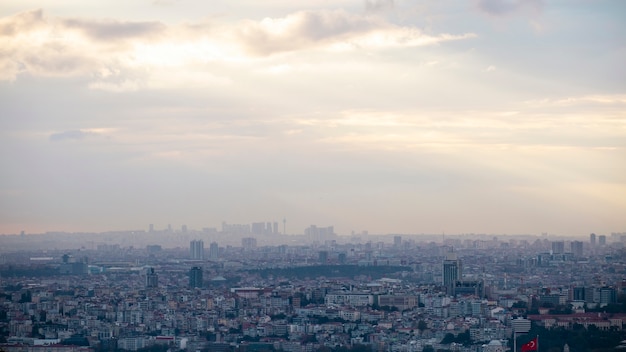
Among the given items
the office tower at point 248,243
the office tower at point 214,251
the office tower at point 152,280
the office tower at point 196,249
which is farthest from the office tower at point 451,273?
the office tower at point 248,243

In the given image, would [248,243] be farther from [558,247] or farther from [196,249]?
[558,247]

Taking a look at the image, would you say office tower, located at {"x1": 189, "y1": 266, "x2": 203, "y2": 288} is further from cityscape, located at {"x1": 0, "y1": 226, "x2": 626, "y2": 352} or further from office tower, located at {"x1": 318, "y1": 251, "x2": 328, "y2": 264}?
office tower, located at {"x1": 318, "y1": 251, "x2": 328, "y2": 264}

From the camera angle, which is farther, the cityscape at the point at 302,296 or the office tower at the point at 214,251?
the office tower at the point at 214,251

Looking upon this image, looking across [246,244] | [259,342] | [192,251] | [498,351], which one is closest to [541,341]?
[498,351]

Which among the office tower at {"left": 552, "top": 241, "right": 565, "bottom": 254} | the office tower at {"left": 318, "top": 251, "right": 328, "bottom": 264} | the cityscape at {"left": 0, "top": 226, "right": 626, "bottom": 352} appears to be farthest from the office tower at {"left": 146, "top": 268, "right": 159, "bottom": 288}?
the office tower at {"left": 552, "top": 241, "right": 565, "bottom": 254}

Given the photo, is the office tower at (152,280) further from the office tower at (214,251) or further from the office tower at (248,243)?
the office tower at (248,243)

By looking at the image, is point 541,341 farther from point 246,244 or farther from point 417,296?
point 246,244
